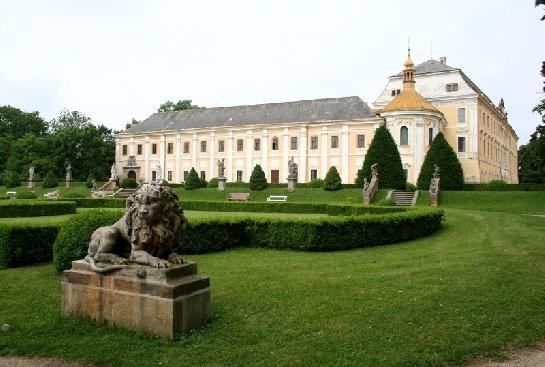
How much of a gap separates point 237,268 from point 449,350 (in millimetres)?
5129

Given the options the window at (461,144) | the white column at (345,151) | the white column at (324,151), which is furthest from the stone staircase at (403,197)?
the window at (461,144)

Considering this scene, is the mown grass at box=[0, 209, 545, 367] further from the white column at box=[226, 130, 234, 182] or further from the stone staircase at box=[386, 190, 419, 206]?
the white column at box=[226, 130, 234, 182]

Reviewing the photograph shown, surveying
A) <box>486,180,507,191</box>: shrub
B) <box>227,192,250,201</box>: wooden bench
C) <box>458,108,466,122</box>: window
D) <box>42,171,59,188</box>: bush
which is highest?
<box>458,108,466,122</box>: window

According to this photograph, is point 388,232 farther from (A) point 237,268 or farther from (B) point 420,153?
(B) point 420,153

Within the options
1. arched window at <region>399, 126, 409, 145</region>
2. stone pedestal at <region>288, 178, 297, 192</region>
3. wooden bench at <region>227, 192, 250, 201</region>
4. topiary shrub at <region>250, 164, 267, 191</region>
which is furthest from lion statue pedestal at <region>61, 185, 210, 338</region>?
arched window at <region>399, 126, 409, 145</region>

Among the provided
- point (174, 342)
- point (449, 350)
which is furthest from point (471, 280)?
point (174, 342)

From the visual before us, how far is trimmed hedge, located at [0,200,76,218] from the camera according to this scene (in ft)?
70.4

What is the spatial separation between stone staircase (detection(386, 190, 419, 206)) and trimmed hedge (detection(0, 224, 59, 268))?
77.8 feet

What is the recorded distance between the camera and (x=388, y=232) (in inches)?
539

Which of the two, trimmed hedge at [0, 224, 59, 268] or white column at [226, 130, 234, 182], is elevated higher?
white column at [226, 130, 234, 182]

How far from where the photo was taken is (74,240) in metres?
8.95

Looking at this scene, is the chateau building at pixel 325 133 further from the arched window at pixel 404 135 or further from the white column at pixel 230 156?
the white column at pixel 230 156

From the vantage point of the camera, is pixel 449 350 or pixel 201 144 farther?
pixel 201 144

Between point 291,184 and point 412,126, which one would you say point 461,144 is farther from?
point 291,184
